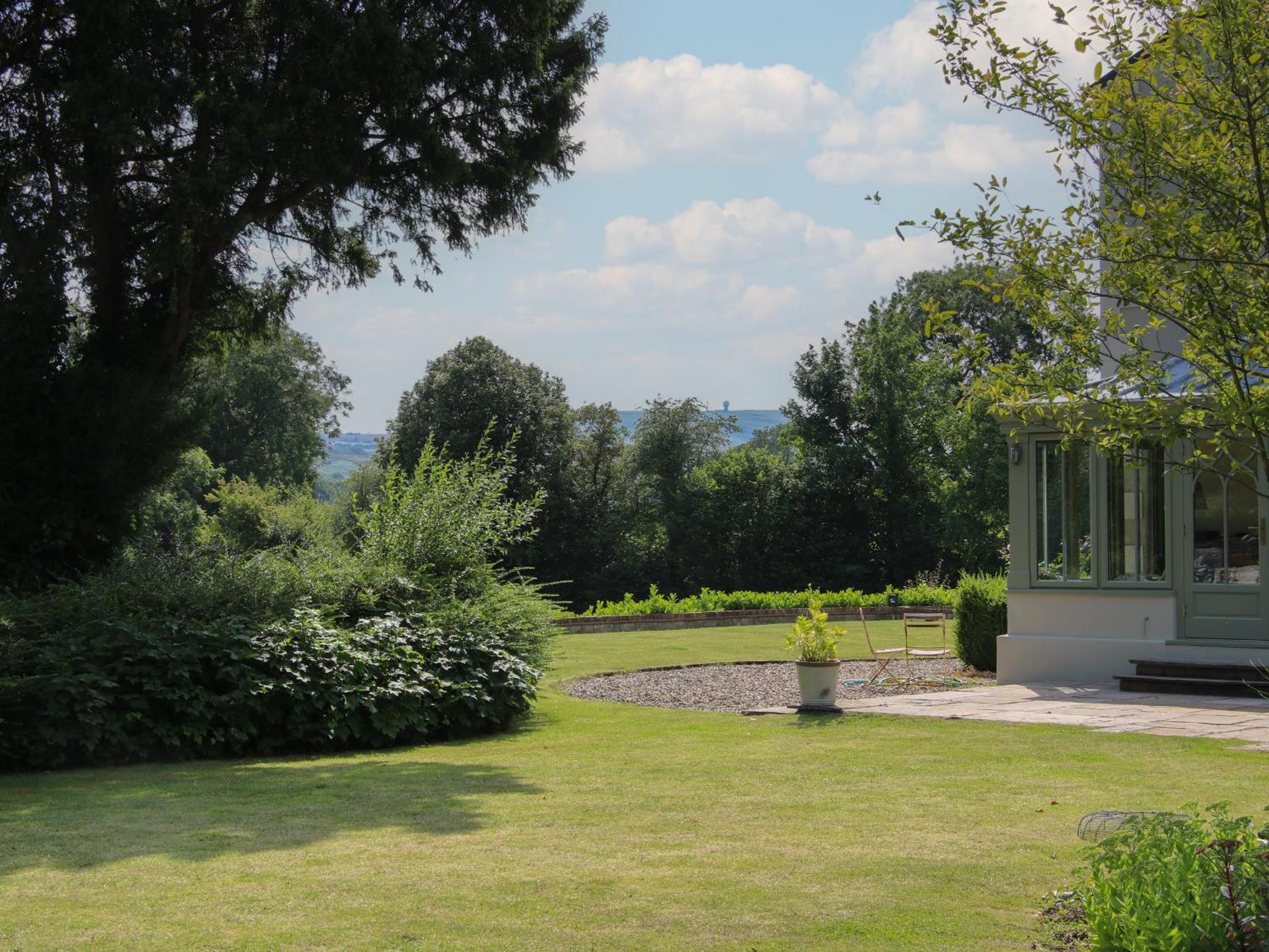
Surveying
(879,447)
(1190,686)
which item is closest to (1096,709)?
(1190,686)

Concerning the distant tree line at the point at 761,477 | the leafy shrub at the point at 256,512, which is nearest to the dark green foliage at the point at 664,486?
the distant tree line at the point at 761,477

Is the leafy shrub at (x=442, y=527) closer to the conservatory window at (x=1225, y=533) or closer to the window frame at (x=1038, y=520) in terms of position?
the window frame at (x=1038, y=520)

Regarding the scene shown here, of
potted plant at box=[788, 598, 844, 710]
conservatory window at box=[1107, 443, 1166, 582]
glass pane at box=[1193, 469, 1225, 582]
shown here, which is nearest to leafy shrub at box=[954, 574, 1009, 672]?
conservatory window at box=[1107, 443, 1166, 582]

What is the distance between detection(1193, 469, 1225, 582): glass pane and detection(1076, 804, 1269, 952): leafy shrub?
A: 10734mm

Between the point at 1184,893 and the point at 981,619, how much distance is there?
43.8ft

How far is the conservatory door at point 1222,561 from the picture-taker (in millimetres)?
14336

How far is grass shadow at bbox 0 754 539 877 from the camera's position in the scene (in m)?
6.79

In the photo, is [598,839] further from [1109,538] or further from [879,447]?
[879,447]

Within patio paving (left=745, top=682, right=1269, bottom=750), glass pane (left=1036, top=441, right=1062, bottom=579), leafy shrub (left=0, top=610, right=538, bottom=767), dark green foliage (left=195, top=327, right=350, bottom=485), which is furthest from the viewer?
dark green foliage (left=195, top=327, right=350, bottom=485)

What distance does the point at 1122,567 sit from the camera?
1515 centimetres

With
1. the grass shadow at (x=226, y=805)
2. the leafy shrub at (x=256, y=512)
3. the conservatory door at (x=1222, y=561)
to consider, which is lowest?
the grass shadow at (x=226, y=805)

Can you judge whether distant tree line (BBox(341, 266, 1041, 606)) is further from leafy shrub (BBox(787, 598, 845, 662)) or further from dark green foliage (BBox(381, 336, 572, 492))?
leafy shrub (BBox(787, 598, 845, 662))

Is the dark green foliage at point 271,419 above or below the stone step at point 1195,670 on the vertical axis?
above

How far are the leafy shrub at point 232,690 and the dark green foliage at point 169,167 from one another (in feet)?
8.70
